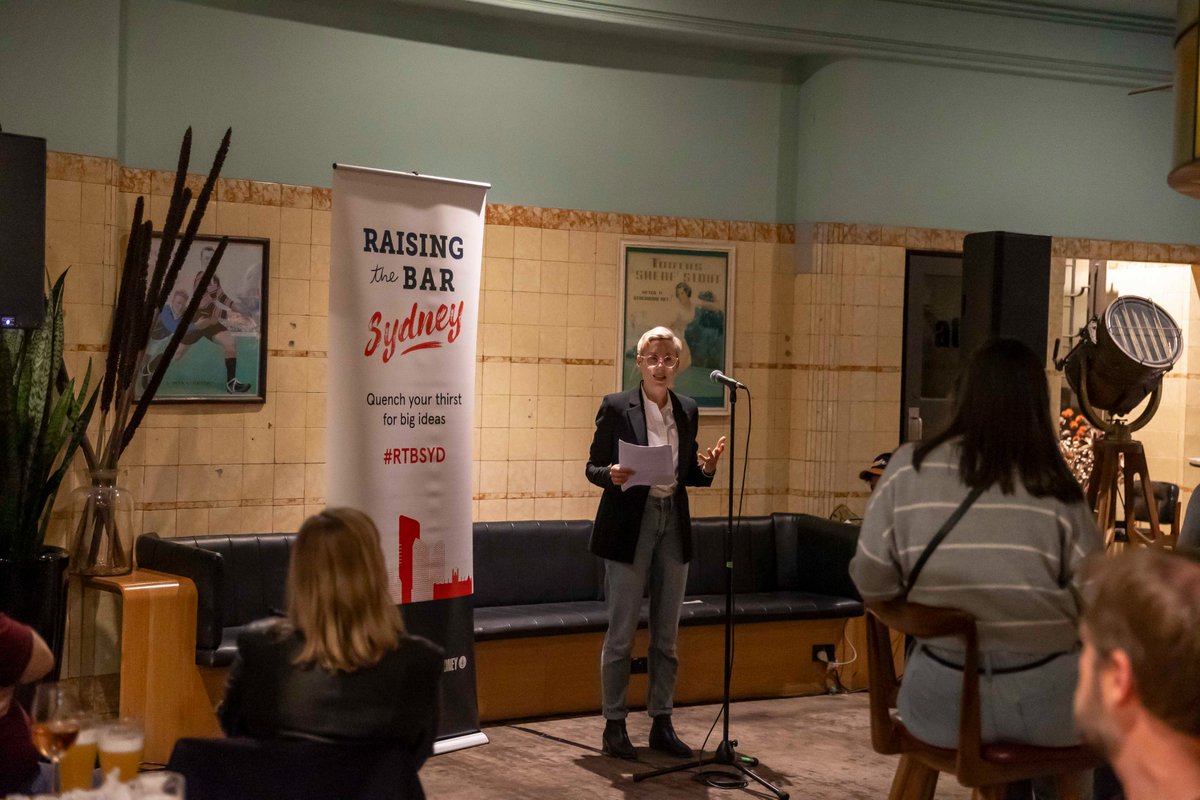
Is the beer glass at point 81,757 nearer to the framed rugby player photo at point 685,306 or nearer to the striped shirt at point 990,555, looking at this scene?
the striped shirt at point 990,555

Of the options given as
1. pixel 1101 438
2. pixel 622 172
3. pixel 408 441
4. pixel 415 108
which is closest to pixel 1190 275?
pixel 1101 438

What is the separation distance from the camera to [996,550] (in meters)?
3.03

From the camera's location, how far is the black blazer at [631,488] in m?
5.11

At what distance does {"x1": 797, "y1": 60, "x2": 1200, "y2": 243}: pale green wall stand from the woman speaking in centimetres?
249

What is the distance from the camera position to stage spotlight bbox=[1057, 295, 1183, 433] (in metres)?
6.90

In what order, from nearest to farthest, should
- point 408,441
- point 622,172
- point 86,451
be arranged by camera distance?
point 408,441 < point 86,451 < point 622,172

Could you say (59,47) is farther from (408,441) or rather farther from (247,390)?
(408,441)

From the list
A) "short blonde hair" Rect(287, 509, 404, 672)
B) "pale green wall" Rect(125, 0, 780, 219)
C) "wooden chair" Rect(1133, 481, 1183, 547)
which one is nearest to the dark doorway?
"pale green wall" Rect(125, 0, 780, 219)

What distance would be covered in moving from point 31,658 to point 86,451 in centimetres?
292

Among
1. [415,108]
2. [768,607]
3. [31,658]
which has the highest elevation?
[415,108]

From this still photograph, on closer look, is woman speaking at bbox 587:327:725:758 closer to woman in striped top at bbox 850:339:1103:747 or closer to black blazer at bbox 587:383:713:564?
black blazer at bbox 587:383:713:564

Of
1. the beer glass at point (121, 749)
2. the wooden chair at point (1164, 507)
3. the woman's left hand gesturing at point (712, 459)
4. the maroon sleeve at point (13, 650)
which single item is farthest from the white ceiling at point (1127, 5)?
the beer glass at point (121, 749)

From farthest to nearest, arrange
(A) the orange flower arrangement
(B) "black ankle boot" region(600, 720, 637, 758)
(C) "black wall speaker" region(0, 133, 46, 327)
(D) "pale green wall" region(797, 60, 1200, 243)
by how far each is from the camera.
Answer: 1. (A) the orange flower arrangement
2. (D) "pale green wall" region(797, 60, 1200, 243)
3. (B) "black ankle boot" region(600, 720, 637, 758)
4. (C) "black wall speaker" region(0, 133, 46, 327)

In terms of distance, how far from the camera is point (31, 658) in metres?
2.68
